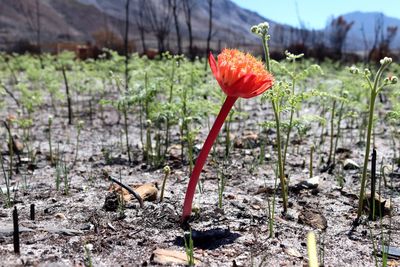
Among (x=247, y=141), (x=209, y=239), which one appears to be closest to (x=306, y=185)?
(x=209, y=239)

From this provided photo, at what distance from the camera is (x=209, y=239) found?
261 centimetres

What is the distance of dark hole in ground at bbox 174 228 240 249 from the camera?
2.56 m

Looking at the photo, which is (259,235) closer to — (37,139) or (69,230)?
(69,230)

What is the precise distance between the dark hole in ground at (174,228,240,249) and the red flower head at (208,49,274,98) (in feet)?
2.60

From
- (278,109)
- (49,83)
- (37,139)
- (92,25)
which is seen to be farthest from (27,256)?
(92,25)

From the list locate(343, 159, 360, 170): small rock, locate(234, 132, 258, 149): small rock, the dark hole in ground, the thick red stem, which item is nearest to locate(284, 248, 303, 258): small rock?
the dark hole in ground

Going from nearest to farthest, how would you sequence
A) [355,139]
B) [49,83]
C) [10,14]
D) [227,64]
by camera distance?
[227,64] < [355,139] < [49,83] < [10,14]

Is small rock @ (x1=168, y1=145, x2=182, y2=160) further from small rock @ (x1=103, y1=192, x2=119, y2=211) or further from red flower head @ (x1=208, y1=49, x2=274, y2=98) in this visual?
red flower head @ (x1=208, y1=49, x2=274, y2=98)

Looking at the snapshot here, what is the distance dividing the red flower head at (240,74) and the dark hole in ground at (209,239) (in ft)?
2.60

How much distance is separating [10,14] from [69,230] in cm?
13251

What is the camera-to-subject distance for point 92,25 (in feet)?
449

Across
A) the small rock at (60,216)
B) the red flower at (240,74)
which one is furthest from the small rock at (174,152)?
the red flower at (240,74)

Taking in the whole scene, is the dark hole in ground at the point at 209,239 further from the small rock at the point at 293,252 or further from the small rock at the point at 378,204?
the small rock at the point at 378,204

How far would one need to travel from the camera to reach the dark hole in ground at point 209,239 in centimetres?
256
